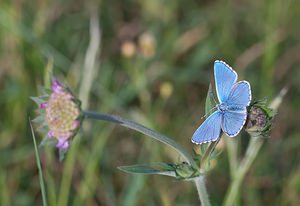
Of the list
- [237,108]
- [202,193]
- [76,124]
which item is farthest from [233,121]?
[76,124]

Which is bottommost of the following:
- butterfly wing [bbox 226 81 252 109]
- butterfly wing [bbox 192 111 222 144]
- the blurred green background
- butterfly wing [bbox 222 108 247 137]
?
the blurred green background

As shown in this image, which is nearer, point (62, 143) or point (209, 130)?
point (209, 130)

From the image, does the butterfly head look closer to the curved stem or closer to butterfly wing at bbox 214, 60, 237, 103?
butterfly wing at bbox 214, 60, 237, 103

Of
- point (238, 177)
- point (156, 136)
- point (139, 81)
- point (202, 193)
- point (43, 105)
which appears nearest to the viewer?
point (156, 136)

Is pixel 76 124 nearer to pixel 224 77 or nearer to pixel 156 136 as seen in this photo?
pixel 156 136

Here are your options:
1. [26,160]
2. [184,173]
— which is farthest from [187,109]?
[184,173]

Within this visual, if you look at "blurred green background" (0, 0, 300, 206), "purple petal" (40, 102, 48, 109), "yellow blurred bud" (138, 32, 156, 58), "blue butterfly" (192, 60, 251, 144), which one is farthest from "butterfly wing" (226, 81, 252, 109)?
"yellow blurred bud" (138, 32, 156, 58)

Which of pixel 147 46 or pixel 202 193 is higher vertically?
pixel 147 46

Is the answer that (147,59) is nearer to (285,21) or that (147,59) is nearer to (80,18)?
(80,18)
